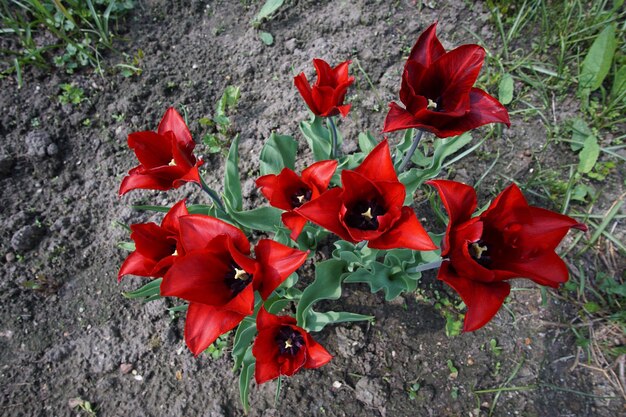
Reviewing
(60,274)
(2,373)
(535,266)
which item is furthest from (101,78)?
(535,266)

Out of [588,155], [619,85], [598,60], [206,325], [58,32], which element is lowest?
[588,155]

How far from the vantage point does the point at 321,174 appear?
153 cm

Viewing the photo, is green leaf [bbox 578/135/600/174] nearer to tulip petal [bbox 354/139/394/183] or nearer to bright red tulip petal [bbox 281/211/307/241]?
tulip petal [bbox 354/139/394/183]

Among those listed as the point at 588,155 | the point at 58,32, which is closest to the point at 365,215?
the point at 588,155

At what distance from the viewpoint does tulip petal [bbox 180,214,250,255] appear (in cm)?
140

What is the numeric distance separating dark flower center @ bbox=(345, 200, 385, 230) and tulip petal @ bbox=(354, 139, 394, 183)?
0.11 metres

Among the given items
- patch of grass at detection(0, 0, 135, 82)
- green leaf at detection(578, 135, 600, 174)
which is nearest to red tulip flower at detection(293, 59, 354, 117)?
green leaf at detection(578, 135, 600, 174)

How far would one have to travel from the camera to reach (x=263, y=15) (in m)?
3.11

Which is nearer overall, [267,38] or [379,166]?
[379,166]

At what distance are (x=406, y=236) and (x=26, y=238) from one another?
97.2 inches

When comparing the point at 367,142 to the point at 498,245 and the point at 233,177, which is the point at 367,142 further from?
the point at 498,245

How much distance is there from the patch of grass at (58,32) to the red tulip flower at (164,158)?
191 cm

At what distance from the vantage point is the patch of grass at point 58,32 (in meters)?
3.14

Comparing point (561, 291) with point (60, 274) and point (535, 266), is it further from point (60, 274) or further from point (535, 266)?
point (60, 274)
